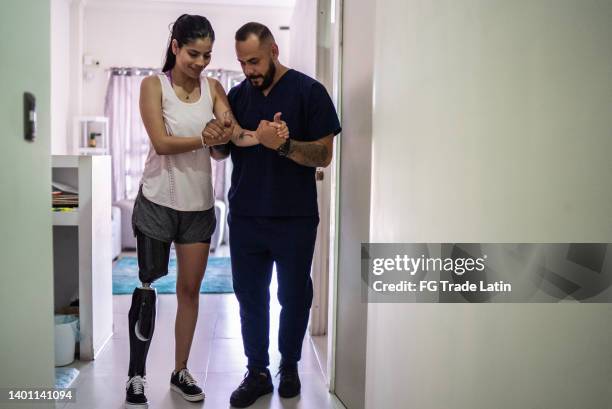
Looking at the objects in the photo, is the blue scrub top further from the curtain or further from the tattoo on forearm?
the curtain

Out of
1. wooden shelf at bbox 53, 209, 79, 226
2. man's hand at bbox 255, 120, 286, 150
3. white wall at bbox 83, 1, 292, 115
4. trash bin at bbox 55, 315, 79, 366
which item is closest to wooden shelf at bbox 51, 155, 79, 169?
wooden shelf at bbox 53, 209, 79, 226

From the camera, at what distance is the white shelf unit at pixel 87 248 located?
2.87 meters

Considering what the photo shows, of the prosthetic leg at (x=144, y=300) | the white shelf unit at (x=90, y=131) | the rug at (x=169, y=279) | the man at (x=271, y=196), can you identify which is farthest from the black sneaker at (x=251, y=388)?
the white shelf unit at (x=90, y=131)

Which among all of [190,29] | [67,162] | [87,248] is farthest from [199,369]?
[190,29]

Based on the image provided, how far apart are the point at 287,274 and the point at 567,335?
129 cm

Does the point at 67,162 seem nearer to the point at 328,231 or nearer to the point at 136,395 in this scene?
the point at 136,395

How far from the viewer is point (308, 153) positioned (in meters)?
2.16

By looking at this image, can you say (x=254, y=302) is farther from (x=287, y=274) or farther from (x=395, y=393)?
(x=395, y=393)

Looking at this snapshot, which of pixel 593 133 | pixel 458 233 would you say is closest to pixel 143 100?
pixel 458 233

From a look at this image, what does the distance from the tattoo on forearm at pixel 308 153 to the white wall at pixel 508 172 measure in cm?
57

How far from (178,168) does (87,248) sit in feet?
3.11

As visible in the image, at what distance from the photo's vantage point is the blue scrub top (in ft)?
7.36

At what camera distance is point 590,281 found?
125 cm

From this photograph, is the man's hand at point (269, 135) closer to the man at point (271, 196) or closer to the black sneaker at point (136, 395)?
the man at point (271, 196)
